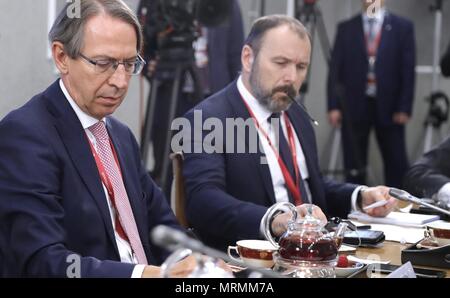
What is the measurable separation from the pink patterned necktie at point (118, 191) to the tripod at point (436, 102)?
4.69 metres

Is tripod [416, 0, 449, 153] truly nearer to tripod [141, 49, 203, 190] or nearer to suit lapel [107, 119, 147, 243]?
tripod [141, 49, 203, 190]

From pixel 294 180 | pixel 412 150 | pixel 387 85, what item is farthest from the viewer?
pixel 412 150

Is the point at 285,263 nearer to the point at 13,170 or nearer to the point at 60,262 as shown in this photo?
the point at 60,262

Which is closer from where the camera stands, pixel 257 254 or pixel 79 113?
pixel 257 254

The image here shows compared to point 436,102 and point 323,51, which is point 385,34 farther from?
point 436,102

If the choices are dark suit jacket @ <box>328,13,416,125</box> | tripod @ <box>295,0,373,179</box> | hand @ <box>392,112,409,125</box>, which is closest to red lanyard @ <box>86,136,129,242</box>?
tripod @ <box>295,0,373,179</box>

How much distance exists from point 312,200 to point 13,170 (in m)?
1.28

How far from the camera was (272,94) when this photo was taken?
247 cm

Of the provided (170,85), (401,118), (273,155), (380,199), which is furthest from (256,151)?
(401,118)

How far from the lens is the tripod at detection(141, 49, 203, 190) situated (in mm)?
3494

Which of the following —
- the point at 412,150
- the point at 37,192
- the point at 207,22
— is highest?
the point at 207,22

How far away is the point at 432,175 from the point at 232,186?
79cm
